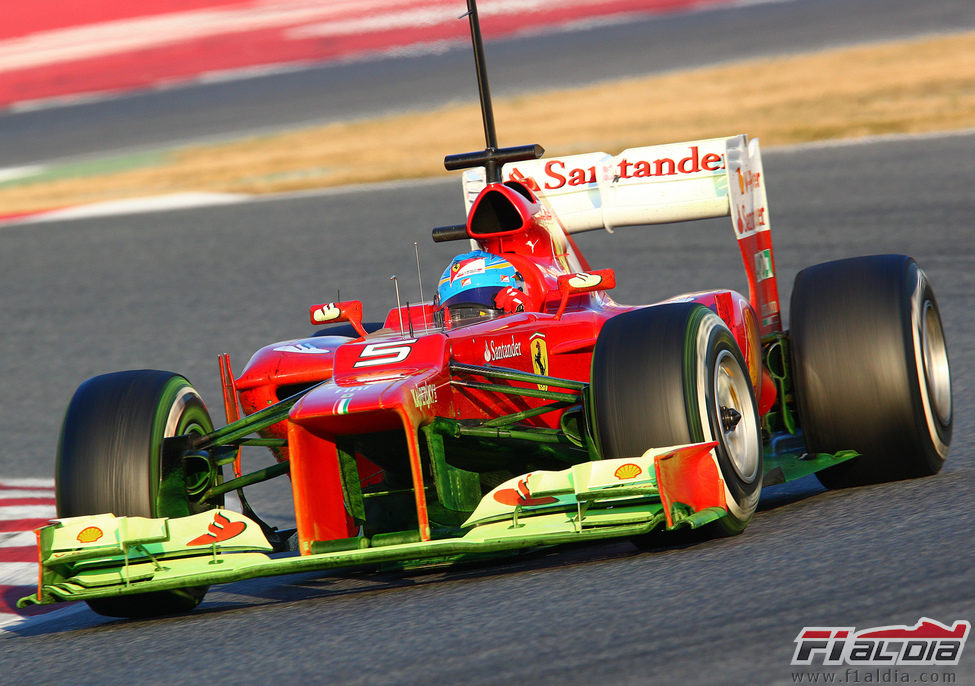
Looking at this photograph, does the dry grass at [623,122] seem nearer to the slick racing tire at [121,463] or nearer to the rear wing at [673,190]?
the rear wing at [673,190]

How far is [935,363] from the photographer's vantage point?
670 cm

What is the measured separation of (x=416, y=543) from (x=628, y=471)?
0.77m

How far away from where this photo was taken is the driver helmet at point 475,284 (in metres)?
6.60

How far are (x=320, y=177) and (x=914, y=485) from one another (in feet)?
50.2

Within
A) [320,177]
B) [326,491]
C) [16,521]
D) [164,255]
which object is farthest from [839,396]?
[320,177]

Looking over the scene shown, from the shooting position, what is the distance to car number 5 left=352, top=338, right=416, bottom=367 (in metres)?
5.63

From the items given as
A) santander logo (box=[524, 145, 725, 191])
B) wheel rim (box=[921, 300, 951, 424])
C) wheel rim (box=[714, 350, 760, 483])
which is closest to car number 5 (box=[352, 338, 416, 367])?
wheel rim (box=[714, 350, 760, 483])

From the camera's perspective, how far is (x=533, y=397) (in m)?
5.86

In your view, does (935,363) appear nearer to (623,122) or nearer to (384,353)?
(384,353)

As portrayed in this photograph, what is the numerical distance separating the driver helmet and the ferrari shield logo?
45 centimetres

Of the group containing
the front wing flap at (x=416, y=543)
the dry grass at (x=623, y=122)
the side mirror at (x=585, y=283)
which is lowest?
the front wing flap at (x=416, y=543)

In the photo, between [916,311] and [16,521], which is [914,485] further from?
[16,521]

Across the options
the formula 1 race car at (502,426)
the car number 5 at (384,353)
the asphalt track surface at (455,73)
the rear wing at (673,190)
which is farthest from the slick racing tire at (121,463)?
the asphalt track surface at (455,73)

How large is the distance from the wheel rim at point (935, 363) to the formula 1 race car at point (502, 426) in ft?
0.05
